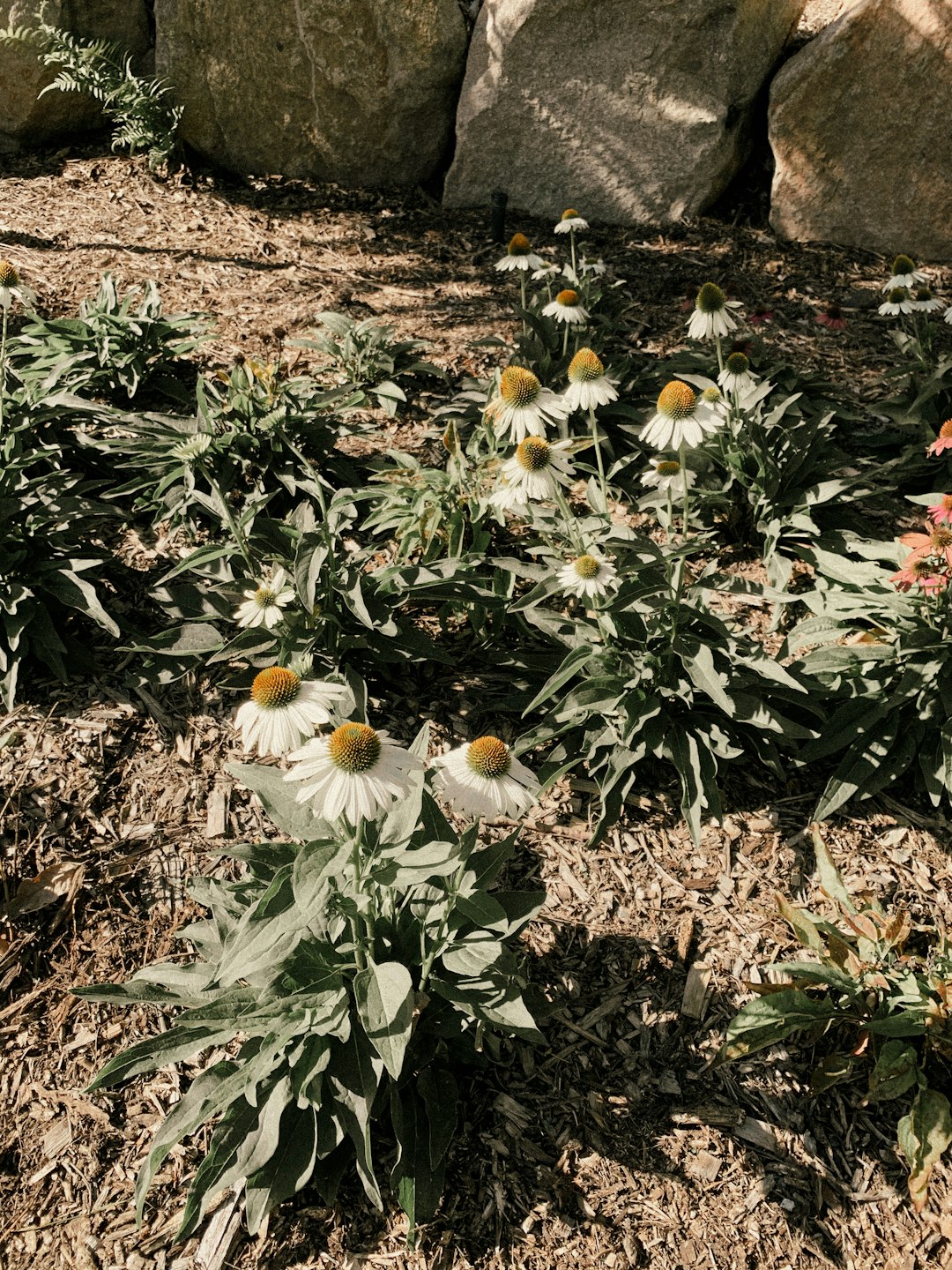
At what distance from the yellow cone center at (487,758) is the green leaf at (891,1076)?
117cm

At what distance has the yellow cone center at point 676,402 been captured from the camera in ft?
9.25

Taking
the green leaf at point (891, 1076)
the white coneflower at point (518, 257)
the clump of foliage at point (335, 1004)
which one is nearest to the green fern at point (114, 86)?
the white coneflower at point (518, 257)

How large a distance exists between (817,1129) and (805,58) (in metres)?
4.72

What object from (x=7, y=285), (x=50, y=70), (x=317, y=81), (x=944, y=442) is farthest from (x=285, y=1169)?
(x=50, y=70)

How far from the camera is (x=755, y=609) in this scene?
11.8 feet

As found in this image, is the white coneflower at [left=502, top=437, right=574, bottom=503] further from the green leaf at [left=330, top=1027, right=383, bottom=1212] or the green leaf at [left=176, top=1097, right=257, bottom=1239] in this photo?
the green leaf at [left=176, top=1097, right=257, bottom=1239]

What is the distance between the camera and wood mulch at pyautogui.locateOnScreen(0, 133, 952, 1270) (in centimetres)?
220

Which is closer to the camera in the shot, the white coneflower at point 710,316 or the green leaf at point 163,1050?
the green leaf at point 163,1050

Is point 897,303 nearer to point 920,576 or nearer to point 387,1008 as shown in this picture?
point 920,576

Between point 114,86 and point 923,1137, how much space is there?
583 centimetres

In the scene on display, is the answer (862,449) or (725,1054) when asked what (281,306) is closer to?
(862,449)

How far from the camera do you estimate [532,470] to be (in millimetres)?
2873

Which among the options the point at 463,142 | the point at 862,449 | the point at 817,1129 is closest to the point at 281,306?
the point at 463,142

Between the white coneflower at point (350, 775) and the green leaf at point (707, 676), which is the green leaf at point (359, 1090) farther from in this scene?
the green leaf at point (707, 676)
